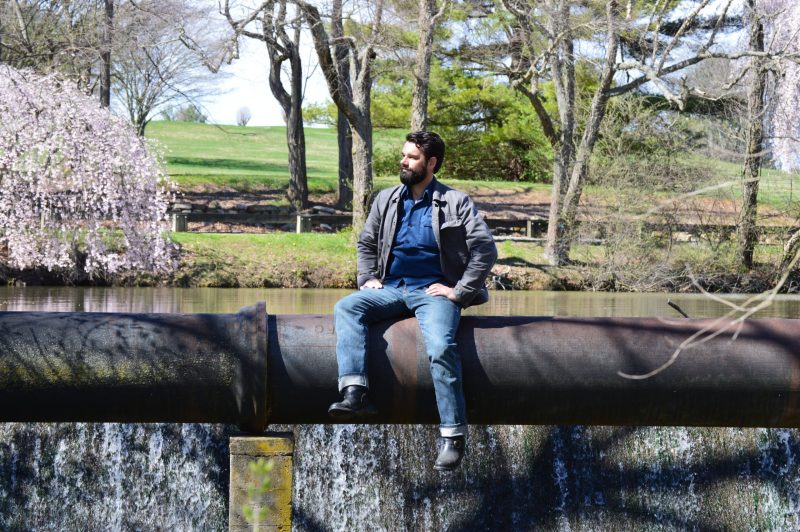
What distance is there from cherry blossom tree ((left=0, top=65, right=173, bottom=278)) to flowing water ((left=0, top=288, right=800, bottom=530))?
14.9 m

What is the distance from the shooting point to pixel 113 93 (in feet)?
137

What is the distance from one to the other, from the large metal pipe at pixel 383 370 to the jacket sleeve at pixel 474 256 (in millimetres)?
243

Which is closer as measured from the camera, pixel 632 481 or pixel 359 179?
pixel 632 481

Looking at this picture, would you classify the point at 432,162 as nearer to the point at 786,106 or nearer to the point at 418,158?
the point at 418,158

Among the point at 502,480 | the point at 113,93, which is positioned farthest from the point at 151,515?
the point at 113,93

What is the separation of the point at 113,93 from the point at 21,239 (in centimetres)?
2179

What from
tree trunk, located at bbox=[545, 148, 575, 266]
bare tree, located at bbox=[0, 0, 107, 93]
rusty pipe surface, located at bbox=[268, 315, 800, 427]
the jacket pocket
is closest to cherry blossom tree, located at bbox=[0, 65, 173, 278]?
bare tree, located at bbox=[0, 0, 107, 93]

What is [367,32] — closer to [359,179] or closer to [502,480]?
[359,179]

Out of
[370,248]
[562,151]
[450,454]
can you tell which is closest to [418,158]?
[370,248]

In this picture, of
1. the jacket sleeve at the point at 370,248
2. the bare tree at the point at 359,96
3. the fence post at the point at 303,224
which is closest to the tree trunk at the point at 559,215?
the bare tree at the point at 359,96

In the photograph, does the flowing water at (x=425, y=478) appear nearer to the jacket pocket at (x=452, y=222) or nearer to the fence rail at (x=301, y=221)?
the jacket pocket at (x=452, y=222)

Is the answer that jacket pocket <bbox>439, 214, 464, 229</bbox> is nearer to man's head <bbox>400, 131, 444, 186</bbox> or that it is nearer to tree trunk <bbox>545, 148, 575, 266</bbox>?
man's head <bbox>400, 131, 444, 186</bbox>

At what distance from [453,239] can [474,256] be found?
0.15 m

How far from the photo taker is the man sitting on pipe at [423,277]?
5.14 metres
